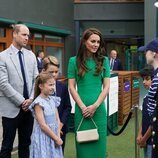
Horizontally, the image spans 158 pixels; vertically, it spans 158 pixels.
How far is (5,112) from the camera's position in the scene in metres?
5.22

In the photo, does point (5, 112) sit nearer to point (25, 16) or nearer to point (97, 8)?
point (25, 16)

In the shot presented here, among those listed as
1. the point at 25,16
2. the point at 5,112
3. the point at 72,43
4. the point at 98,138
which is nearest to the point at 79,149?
the point at 98,138

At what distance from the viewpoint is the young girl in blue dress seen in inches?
191

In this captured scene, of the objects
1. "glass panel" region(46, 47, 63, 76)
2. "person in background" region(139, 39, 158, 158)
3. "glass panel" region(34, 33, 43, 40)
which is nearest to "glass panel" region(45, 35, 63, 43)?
"glass panel" region(46, 47, 63, 76)

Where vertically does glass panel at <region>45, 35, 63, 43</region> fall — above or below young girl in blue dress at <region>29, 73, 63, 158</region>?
above

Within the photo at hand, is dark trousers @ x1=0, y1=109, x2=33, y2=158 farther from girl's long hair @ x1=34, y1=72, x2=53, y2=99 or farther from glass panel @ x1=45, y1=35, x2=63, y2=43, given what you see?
glass panel @ x1=45, y1=35, x2=63, y2=43

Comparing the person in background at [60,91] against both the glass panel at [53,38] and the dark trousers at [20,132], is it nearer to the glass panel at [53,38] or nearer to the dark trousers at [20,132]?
the dark trousers at [20,132]

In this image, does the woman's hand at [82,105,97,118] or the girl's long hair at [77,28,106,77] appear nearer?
the woman's hand at [82,105,97,118]

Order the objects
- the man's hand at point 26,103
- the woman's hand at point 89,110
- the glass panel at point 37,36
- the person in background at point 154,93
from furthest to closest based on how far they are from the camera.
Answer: the glass panel at point 37,36, the man's hand at point 26,103, the woman's hand at point 89,110, the person in background at point 154,93

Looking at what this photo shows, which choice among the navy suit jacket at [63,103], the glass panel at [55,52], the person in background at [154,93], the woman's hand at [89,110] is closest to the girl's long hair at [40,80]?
the navy suit jacket at [63,103]

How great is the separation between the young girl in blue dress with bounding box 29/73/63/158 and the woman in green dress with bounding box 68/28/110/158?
310 millimetres

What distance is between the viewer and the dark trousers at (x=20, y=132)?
5.25m

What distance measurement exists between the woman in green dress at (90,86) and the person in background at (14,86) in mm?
546

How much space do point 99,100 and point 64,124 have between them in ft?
1.96
